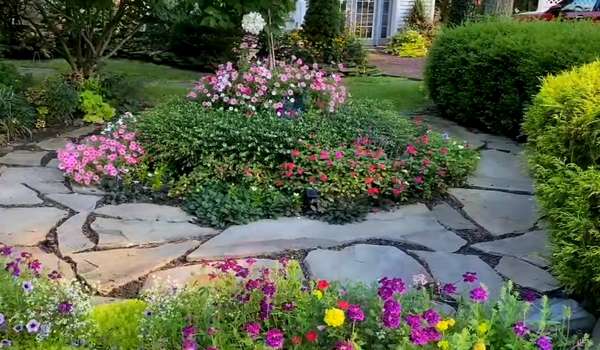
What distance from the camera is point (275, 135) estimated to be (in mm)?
4082

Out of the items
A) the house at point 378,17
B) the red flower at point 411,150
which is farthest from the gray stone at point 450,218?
the house at point 378,17

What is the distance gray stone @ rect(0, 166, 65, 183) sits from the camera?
4141 mm

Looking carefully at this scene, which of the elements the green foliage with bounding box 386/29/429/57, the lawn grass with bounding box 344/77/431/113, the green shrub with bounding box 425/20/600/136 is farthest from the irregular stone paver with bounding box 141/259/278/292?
the green foliage with bounding box 386/29/429/57

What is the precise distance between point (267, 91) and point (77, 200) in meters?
1.61

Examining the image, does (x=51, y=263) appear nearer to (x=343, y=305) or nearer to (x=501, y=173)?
(x=343, y=305)

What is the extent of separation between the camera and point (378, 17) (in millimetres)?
14008

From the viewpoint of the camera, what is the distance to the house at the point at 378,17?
13.9m

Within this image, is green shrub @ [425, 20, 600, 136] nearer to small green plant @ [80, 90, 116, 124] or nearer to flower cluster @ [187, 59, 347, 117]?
flower cluster @ [187, 59, 347, 117]

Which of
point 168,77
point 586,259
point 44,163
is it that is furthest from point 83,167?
point 168,77

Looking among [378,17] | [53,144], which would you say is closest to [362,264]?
[53,144]

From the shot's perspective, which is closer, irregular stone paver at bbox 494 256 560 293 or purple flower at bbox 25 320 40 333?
purple flower at bbox 25 320 40 333

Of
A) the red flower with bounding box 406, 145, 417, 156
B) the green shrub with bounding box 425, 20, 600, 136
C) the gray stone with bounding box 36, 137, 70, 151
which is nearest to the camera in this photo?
the red flower with bounding box 406, 145, 417, 156

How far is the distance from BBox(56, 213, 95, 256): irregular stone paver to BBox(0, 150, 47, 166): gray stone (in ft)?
4.09

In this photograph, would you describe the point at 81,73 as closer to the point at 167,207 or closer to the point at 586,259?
the point at 167,207
